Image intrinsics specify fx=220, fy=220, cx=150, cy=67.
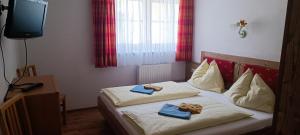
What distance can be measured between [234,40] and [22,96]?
9.70 ft

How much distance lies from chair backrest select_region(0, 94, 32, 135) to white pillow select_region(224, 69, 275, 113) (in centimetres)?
233

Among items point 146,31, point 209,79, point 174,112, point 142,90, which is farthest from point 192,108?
point 146,31

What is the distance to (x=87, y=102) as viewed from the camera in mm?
3908

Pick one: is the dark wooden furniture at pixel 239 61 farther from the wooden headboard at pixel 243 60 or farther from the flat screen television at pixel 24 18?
the flat screen television at pixel 24 18

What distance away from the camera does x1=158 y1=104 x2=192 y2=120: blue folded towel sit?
228 cm

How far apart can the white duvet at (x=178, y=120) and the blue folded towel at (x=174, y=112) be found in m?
0.05

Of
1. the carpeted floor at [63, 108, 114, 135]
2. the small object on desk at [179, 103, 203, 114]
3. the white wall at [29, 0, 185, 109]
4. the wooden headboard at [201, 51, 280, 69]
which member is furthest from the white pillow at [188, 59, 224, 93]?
the carpeted floor at [63, 108, 114, 135]

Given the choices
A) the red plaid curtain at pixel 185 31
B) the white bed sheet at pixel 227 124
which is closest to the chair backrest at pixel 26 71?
the white bed sheet at pixel 227 124

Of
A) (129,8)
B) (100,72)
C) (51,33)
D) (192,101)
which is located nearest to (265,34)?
(192,101)

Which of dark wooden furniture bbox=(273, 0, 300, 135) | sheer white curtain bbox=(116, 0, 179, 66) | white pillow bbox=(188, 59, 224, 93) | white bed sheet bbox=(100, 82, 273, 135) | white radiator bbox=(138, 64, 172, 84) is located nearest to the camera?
dark wooden furniture bbox=(273, 0, 300, 135)

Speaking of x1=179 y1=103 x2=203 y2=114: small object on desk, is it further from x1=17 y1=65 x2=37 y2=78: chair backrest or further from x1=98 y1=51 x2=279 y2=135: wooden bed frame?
x1=17 y1=65 x2=37 y2=78: chair backrest

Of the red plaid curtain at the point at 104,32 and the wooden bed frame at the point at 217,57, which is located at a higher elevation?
the red plaid curtain at the point at 104,32

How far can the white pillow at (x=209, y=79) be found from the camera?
337cm

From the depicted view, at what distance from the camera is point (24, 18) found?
6.22 ft
